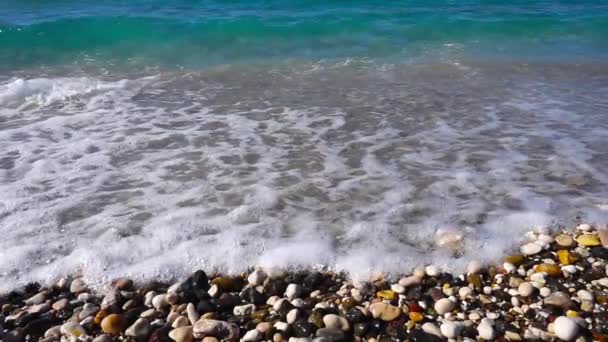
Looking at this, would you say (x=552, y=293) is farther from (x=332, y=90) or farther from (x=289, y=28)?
(x=289, y=28)

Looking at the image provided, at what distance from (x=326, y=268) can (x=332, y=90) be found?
4.93 meters

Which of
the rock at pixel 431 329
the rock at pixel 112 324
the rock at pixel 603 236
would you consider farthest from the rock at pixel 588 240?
the rock at pixel 112 324

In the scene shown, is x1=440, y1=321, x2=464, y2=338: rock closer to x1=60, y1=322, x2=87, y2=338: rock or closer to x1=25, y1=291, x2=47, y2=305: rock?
x1=60, y1=322, x2=87, y2=338: rock

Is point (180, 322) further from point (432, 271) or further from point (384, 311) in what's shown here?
point (432, 271)

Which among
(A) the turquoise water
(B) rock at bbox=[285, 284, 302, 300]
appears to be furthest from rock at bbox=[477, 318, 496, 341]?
(A) the turquoise water

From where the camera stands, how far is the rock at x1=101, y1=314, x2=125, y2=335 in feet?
7.88

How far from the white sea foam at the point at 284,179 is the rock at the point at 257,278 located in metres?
0.15

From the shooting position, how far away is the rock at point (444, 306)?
2.44 metres

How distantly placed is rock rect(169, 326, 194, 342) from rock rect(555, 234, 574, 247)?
8.05 feet

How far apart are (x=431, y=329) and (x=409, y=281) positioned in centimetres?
→ 42

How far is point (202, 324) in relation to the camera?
7.84ft

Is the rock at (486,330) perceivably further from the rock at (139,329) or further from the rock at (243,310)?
the rock at (139,329)

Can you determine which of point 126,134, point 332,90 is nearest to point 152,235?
point 126,134

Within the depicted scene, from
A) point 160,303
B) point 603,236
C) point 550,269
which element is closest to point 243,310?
point 160,303
